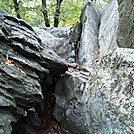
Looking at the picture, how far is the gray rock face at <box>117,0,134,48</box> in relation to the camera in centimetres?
A: 659

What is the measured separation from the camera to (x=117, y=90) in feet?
10.4

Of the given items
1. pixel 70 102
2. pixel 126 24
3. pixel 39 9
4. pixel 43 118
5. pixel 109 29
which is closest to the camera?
pixel 126 24

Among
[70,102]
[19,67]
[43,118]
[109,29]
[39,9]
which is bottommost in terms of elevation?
[43,118]

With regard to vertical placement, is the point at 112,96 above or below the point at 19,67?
above

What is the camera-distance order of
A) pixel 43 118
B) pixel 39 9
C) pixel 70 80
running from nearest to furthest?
pixel 70 80 < pixel 43 118 < pixel 39 9

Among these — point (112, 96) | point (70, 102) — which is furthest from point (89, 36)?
point (112, 96)

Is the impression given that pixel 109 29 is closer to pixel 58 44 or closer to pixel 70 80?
pixel 58 44

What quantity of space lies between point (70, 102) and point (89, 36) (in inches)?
179

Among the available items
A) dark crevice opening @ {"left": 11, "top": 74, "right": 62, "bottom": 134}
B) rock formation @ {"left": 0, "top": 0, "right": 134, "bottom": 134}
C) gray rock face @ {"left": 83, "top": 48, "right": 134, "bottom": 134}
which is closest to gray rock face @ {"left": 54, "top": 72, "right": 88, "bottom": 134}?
rock formation @ {"left": 0, "top": 0, "right": 134, "bottom": 134}

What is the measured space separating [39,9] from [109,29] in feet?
22.0

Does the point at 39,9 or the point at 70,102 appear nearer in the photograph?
the point at 70,102

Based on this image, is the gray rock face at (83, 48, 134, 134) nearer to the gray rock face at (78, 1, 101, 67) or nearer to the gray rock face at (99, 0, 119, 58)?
the gray rock face at (99, 0, 119, 58)

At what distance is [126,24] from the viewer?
22.4ft

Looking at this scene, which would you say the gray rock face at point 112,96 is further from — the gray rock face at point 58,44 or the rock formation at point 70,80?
the gray rock face at point 58,44
